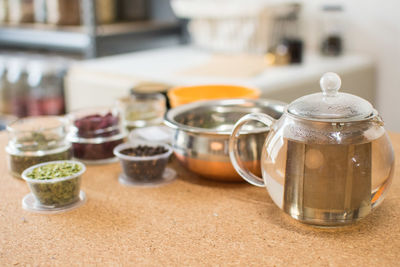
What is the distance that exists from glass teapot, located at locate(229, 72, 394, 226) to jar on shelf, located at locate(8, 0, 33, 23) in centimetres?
235

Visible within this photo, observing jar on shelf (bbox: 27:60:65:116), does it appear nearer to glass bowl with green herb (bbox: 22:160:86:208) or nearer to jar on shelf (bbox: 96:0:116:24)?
jar on shelf (bbox: 96:0:116:24)

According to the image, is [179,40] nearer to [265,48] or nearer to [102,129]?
[265,48]

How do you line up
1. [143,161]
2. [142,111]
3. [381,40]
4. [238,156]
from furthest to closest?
[381,40], [142,111], [143,161], [238,156]

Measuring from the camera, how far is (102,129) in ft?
3.52

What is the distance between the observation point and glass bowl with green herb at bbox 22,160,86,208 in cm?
85

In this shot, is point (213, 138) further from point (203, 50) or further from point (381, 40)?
point (203, 50)

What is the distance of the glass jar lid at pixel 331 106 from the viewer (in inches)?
28.4

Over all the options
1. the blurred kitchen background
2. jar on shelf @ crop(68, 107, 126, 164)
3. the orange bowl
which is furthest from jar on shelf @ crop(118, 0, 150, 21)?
jar on shelf @ crop(68, 107, 126, 164)

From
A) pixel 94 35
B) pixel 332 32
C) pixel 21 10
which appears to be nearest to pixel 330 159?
pixel 332 32

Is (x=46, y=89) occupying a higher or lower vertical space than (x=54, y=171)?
lower

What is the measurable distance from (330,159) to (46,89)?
82.5 inches

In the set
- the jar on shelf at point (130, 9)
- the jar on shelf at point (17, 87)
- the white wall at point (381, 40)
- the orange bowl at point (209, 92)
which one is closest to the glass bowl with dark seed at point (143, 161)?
the orange bowl at point (209, 92)

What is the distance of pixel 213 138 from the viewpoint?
90cm

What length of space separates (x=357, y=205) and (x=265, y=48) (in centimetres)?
175
